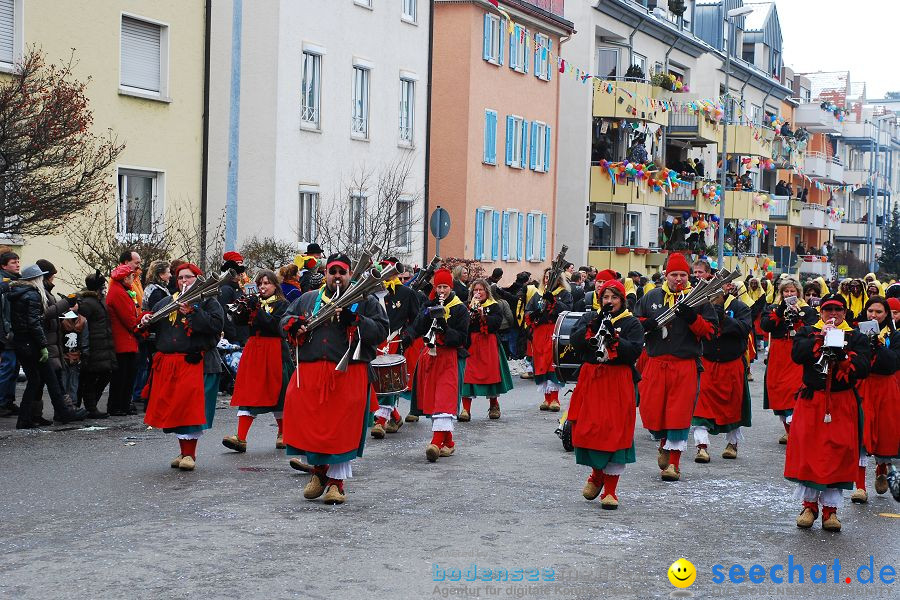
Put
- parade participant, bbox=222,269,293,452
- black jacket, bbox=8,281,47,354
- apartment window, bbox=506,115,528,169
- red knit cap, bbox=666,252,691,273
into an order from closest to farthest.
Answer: red knit cap, bbox=666,252,691,273
parade participant, bbox=222,269,293,452
black jacket, bbox=8,281,47,354
apartment window, bbox=506,115,528,169

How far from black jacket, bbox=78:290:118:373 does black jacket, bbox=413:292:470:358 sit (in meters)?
3.70

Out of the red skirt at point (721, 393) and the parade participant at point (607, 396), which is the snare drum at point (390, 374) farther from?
the parade participant at point (607, 396)

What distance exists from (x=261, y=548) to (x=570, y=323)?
6970mm

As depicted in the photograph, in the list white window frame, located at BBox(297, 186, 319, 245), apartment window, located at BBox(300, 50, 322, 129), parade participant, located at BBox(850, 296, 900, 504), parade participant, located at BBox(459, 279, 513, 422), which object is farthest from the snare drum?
apartment window, located at BBox(300, 50, 322, 129)

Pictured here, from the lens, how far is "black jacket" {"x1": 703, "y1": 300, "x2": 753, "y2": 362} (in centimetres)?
1353

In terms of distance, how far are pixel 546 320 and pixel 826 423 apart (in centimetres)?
951

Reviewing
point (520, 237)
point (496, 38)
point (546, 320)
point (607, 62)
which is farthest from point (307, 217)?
point (607, 62)

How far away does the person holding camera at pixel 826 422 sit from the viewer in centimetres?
948

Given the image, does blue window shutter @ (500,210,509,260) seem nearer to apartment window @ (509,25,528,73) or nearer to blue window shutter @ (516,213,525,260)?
blue window shutter @ (516,213,525,260)

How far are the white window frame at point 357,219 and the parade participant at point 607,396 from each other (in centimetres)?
1508

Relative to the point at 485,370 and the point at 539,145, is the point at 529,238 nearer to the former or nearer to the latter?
the point at 539,145

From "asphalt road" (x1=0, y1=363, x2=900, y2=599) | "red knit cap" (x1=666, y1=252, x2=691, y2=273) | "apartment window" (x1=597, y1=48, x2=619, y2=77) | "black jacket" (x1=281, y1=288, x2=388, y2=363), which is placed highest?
"apartment window" (x1=597, y1=48, x2=619, y2=77)

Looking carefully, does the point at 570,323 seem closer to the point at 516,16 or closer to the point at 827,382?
the point at 827,382

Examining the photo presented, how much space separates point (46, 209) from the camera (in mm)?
15500
